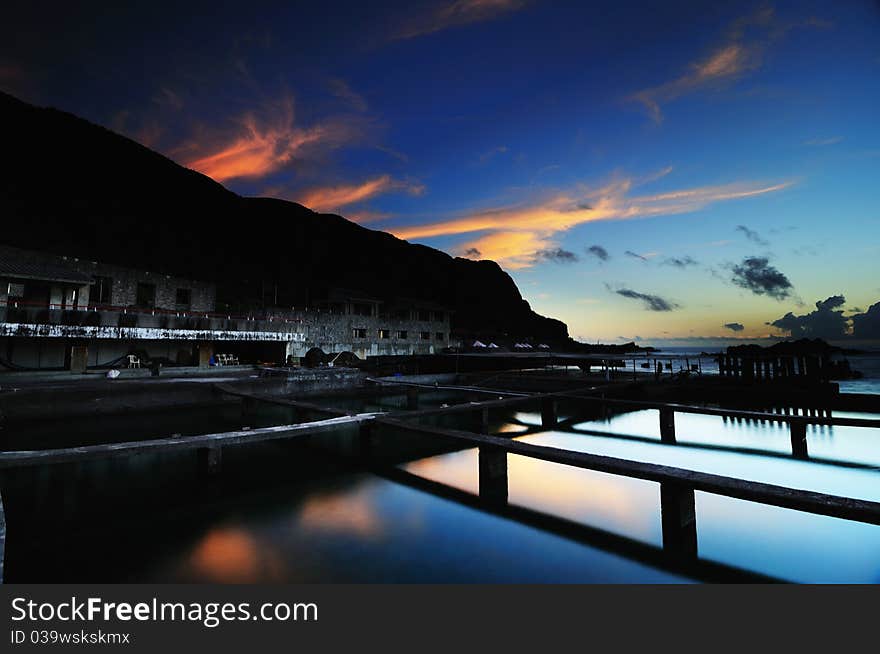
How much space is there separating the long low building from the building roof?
36 mm

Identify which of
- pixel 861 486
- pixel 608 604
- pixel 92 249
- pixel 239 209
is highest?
pixel 239 209

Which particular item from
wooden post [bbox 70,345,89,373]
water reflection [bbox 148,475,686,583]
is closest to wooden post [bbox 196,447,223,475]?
water reflection [bbox 148,475,686,583]

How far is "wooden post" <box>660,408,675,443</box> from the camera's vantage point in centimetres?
1554

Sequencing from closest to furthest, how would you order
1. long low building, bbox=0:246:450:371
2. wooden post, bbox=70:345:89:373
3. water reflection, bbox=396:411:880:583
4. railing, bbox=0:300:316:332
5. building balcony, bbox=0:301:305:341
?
water reflection, bbox=396:411:880:583, building balcony, bbox=0:301:305:341, railing, bbox=0:300:316:332, long low building, bbox=0:246:450:371, wooden post, bbox=70:345:89:373

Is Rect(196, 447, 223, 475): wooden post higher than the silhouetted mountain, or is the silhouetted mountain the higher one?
the silhouetted mountain

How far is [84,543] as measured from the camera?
6422 millimetres

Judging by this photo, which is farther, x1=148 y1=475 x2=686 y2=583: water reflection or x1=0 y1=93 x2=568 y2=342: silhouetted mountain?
x1=0 y1=93 x2=568 y2=342: silhouetted mountain

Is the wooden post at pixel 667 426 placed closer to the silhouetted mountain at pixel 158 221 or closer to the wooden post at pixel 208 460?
the wooden post at pixel 208 460

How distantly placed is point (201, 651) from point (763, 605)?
581cm

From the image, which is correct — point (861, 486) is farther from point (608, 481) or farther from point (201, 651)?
point (201, 651)

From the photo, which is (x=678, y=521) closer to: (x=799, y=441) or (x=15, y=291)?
(x=799, y=441)

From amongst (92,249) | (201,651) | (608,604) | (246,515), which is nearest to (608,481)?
(608,604)

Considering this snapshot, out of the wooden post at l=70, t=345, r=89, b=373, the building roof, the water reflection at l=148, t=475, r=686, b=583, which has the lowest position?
the water reflection at l=148, t=475, r=686, b=583

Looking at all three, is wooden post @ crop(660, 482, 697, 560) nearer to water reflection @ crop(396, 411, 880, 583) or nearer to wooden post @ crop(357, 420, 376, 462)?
water reflection @ crop(396, 411, 880, 583)
